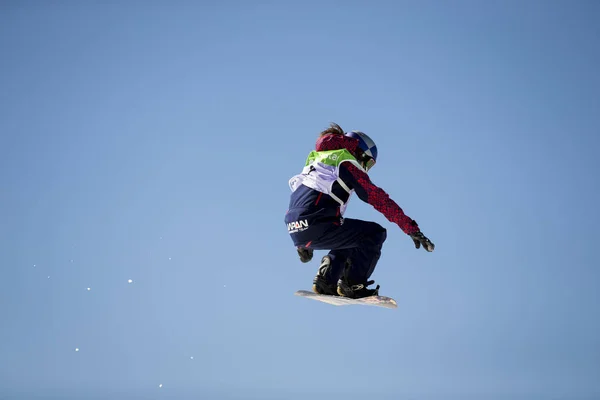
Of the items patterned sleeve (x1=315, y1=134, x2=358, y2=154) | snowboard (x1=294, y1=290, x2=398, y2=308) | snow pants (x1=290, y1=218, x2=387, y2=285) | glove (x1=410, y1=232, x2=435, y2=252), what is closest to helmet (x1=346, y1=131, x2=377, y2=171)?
patterned sleeve (x1=315, y1=134, x2=358, y2=154)

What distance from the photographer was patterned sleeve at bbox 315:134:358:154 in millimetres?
11656

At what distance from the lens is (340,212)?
11.9 metres

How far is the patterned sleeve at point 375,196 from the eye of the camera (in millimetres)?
11180

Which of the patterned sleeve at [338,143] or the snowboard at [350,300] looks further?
the patterned sleeve at [338,143]

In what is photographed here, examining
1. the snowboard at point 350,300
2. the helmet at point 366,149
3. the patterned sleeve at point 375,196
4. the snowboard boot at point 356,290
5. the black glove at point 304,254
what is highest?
the helmet at point 366,149

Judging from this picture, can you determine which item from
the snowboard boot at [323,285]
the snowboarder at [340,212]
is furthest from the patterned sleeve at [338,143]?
the snowboard boot at [323,285]

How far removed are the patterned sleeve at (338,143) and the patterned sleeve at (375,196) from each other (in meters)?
0.35

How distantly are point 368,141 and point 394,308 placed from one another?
275 centimetres

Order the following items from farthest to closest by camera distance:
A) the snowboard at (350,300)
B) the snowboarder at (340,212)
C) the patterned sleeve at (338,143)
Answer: the patterned sleeve at (338,143), the snowboard at (350,300), the snowboarder at (340,212)

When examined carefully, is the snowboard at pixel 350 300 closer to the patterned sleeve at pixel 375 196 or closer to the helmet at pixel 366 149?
the patterned sleeve at pixel 375 196

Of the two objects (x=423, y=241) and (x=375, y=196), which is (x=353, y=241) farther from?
(x=423, y=241)

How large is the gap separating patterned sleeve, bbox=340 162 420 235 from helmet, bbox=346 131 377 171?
411 millimetres

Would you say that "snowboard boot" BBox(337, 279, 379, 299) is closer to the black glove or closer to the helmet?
the black glove

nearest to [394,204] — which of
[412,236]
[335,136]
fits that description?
[412,236]
